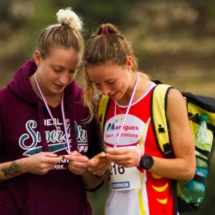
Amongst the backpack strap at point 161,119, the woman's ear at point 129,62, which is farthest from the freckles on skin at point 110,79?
the backpack strap at point 161,119

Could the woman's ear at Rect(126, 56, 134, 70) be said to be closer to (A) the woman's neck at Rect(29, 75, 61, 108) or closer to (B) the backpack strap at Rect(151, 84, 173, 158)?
(B) the backpack strap at Rect(151, 84, 173, 158)

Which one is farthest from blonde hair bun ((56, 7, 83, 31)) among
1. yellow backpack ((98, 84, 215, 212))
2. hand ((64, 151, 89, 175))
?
hand ((64, 151, 89, 175))

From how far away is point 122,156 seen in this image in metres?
3.16

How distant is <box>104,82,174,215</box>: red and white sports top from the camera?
330 centimetres

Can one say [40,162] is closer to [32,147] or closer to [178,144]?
[32,147]

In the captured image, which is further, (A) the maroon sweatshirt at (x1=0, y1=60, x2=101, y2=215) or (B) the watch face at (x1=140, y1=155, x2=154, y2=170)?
(A) the maroon sweatshirt at (x1=0, y1=60, x2=101, y2=215)

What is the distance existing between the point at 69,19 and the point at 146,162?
34.4 inches

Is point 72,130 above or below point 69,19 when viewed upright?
below

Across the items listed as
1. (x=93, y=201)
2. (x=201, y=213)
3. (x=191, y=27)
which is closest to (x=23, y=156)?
(x=93, y=201)

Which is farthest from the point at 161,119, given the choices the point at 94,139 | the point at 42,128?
the point at 42,128

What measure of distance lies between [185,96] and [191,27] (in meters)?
5.88

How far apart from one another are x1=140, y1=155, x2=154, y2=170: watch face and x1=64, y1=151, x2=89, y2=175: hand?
30 cm

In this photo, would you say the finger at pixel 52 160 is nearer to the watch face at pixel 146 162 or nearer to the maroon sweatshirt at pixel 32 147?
the maroon sweatshirt at pixel 32 147

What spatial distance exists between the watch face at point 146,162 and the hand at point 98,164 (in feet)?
0.55
